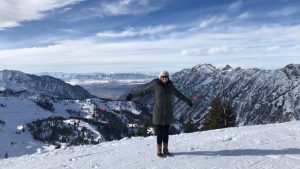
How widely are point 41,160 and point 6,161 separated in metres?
1.72

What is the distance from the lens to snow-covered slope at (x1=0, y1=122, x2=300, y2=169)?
42.4ft

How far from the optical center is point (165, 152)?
14.0 metres

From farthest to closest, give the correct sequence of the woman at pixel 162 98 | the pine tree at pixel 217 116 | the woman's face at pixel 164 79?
1. the pine tree at pixel 217 116
2. the woman at pixel 162 98
3. the woman's face at pixel 164 79

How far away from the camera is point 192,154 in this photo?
14.3 metres

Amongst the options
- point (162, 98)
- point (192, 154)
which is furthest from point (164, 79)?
point (192, 154)

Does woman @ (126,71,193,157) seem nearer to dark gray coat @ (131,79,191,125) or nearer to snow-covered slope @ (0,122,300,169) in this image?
dark gray coat @ (131,79,191,125)

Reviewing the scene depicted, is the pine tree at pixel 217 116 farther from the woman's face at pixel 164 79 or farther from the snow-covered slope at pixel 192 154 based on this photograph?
the woman's face at pixel 164 79

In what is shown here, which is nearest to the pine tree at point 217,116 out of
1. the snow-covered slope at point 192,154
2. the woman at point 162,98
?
the snow-covered slope at point 192,154

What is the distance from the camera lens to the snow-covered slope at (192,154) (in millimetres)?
12938

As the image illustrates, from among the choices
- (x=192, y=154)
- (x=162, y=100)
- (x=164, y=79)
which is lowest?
(x=192, y=154)

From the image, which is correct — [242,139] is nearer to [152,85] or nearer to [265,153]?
[265,153]

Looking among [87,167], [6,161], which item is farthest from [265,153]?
[6,161]

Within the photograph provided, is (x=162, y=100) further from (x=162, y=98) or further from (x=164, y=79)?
(x=164, y=79)

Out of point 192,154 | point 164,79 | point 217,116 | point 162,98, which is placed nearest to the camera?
point 164,79
